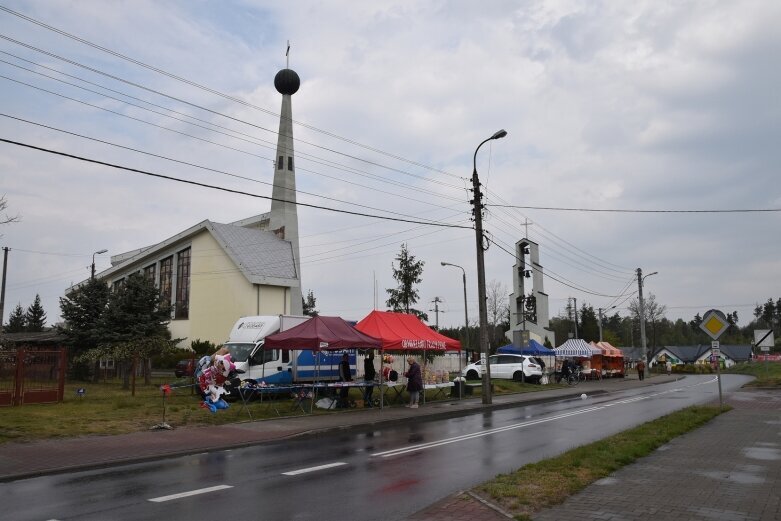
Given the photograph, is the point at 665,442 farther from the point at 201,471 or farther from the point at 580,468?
the point at 201,471

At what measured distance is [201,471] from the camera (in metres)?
9.97

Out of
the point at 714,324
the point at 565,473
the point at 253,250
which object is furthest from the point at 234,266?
the point at 565,473

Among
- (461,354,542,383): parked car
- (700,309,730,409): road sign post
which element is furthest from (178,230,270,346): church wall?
(700,309,730,409): road sign post

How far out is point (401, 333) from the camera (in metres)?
21.9

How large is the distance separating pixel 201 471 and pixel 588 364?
40.9 meters

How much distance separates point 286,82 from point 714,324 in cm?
4358

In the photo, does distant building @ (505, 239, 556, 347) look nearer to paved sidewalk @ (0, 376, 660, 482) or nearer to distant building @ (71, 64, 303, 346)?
distant building @ (71, 64, 303, 346)

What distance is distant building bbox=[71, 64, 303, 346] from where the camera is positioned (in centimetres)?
4769

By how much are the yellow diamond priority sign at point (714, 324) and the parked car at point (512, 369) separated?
1811cm

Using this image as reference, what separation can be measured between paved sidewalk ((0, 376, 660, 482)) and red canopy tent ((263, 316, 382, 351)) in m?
2.08

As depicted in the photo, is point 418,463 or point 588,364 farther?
point 588,364

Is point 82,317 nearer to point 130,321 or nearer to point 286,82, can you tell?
point 130,321

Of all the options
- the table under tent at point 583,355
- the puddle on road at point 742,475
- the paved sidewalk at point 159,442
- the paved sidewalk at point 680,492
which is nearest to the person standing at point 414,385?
the paved sidewalk at point 159,442

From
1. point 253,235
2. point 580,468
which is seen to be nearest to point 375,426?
point 580,468
